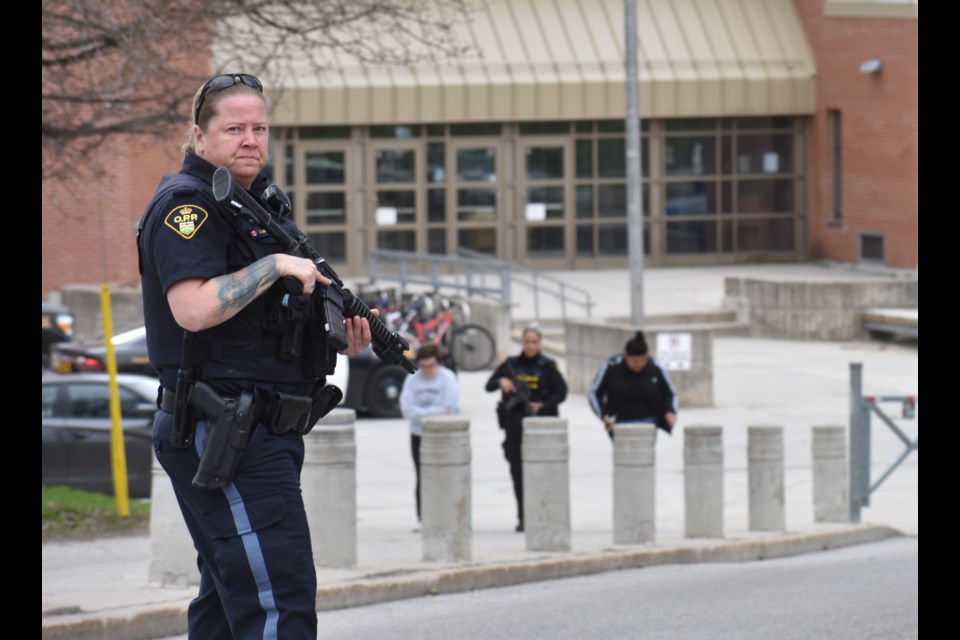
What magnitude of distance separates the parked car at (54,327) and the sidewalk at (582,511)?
19.6 feet

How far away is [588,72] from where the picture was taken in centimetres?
3447

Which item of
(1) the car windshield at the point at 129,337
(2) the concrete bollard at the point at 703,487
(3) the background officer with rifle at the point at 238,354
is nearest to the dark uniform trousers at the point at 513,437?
(2) the concrete bollard at the point at 703,487

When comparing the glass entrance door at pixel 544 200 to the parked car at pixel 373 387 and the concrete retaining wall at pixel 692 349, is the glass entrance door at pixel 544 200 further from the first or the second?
the parked car at pixel 373 387

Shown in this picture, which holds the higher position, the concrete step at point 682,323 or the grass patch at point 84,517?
the concrete step at point 682,323

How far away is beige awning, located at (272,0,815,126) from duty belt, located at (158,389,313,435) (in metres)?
28.4

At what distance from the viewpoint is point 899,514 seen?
14617mm

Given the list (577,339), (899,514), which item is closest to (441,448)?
(899,514)

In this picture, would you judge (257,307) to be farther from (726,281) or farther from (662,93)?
(662,93)

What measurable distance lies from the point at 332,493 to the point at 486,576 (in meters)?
1.13

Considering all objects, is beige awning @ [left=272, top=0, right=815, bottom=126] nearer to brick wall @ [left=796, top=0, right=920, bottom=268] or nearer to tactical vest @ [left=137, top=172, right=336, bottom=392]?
brick wall @ [left=796, top=0, right=920, bottom=268]

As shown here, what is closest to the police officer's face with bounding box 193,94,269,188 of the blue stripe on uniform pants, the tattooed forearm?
the tattooed forearm

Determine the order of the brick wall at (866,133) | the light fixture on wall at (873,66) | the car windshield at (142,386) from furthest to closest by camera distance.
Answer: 1. the light fixture on wall at (873,66)
2. the brick wall at (866,133)
3. the car windshield at (142,386)

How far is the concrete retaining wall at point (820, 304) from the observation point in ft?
90.9

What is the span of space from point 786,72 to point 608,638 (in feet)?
94.3
